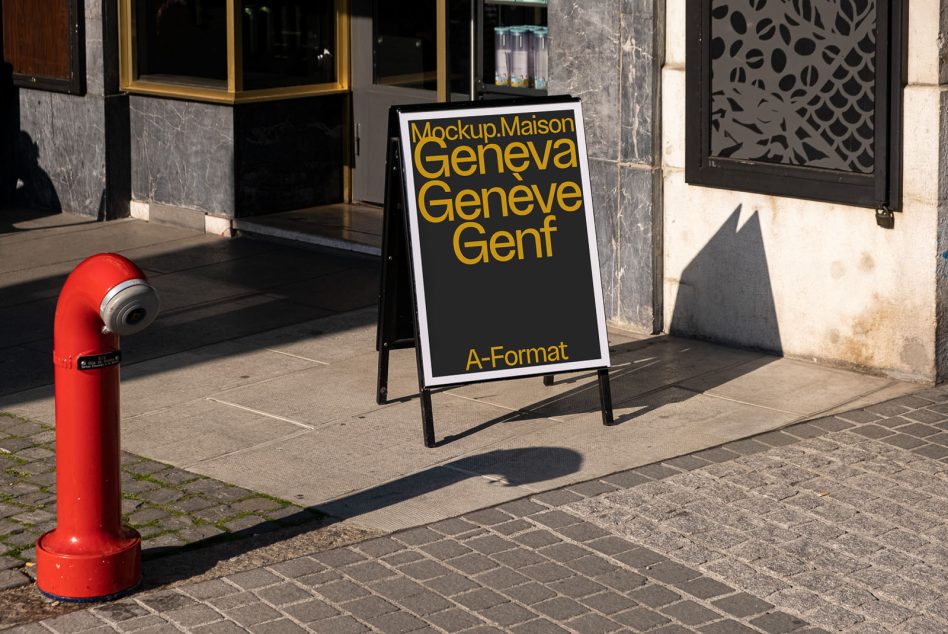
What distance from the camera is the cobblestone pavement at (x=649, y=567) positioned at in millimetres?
4941

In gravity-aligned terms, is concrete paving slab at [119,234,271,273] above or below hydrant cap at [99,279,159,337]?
below

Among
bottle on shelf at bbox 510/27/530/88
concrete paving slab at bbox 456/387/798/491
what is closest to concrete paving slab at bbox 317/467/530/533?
concrete paving slab at bbox 456/387/798/491

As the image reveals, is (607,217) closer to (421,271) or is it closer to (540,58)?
(540,58)

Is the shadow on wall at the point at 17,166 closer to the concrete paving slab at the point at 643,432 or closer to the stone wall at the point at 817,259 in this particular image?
the stone wall at the point at 817,259

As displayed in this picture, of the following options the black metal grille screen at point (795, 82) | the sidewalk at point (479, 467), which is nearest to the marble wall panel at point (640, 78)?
the black metal grille screen at point (795, 82)

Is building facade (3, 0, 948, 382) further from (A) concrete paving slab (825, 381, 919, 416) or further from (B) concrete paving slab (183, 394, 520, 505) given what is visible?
(B) concrete paving slab (183, 394, 520, 505)

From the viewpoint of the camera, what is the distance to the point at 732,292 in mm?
8398

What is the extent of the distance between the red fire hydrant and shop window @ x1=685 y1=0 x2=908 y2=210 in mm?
4091

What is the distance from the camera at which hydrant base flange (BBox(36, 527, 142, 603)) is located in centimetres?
506

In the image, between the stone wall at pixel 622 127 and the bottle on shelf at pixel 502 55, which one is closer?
the stone wall at pixel 622 127

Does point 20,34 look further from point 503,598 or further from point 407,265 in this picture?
point 503,598

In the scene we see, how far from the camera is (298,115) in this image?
1189 centimetres

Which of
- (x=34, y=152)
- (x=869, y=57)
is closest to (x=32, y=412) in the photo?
(x=869, y=57)

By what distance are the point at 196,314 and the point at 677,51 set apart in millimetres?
3295
